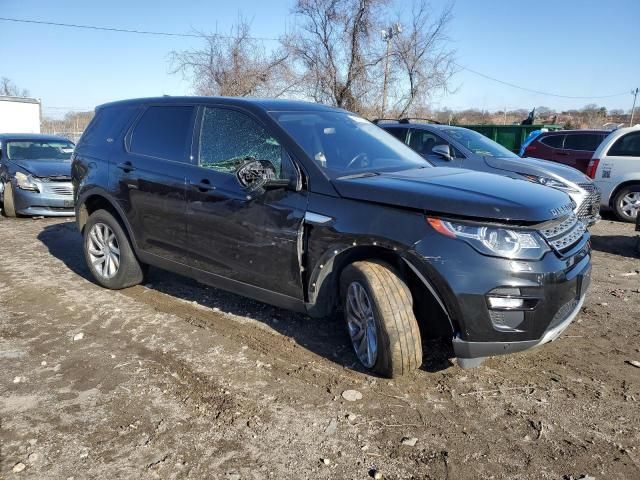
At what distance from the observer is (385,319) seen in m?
3.21

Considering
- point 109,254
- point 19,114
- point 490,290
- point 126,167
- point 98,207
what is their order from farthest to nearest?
point 19,114 < point 98,207 < point 109,254 < point 126,167 < point 490,290

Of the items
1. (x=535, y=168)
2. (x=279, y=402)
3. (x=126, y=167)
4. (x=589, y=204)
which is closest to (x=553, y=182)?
(x=535, y=168)

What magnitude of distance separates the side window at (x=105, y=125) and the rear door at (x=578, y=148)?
32.0 ft

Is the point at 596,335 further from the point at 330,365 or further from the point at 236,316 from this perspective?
the point at 236,316

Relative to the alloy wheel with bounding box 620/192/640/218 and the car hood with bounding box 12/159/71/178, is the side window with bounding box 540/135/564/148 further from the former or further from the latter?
the car hood with bounding box 12/159/71/178

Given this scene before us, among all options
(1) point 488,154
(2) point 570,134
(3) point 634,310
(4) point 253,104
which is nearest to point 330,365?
(4) point 253,104

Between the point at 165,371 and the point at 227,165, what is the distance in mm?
1594

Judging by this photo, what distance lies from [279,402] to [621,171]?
8.74 metres

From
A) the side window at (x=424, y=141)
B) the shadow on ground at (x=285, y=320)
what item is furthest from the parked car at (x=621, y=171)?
the shadow on ground at (x=285, y=320)

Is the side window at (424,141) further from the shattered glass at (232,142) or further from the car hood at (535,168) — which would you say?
the shattered glass at (232,142)

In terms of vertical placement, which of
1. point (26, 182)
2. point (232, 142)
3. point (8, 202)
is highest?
point (232, 142)

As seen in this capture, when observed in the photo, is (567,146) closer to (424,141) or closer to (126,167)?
(424,141)

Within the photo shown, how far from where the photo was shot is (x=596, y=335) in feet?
13.8

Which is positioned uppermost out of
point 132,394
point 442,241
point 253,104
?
point 253,104
